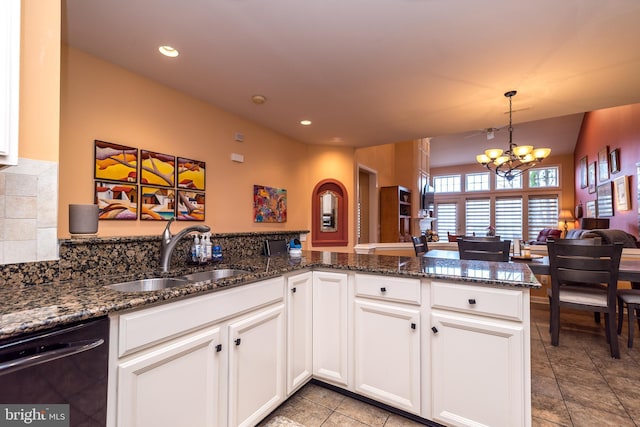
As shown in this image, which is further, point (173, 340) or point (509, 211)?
point (509, 211)

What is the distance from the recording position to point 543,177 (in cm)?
935

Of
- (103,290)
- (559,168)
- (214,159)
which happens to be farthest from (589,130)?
(103,290)

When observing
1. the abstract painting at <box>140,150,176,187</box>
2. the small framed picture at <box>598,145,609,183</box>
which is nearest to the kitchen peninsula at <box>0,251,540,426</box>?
the abstract painting at <box>140,150,176,187</box>

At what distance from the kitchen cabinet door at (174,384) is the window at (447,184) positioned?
10.9m

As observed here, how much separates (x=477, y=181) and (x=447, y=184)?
3.26 ft

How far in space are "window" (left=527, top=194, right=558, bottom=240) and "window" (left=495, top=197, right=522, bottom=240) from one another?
295 millimetres

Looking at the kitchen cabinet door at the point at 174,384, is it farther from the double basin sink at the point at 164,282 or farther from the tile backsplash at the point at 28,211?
the tile backsplash at the point at 28,211

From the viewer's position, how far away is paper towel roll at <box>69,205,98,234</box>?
4.85ft

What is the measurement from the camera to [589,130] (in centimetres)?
675

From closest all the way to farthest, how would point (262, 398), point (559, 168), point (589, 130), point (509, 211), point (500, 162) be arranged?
1. point (262, 398)
2. point (500, 162)
3. point (589, 130)
4. point (559, 168)
5. point (509, 211)

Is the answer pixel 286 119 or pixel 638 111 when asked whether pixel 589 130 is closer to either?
pixel 638 111

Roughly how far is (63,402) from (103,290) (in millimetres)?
428

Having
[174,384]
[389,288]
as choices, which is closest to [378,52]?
[389,288]

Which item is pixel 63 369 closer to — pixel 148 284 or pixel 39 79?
pixel 148 284
